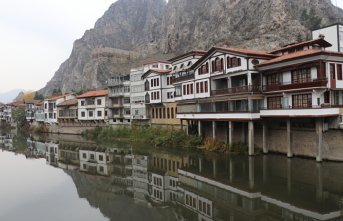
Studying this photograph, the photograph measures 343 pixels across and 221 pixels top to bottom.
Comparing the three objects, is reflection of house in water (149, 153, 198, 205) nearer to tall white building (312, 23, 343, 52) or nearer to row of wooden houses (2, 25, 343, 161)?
row of wooden houses (2, 25, 343, 161)

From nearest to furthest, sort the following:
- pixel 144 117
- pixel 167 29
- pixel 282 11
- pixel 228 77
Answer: pixel 228 77 → pixel 144 117 → pixel 282 11 → pixel 167 29

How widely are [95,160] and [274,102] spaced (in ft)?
85.0

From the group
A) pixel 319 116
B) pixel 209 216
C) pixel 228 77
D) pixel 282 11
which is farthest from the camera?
pixel 282 11

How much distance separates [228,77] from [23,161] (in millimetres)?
33428

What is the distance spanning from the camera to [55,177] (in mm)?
37000

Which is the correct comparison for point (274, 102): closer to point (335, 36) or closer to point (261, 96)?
point (261, 96)

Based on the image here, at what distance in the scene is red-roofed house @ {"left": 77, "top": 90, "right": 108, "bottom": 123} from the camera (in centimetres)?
8059

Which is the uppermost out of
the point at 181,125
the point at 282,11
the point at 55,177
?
the point at 282,11

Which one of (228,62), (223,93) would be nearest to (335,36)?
(228,62)

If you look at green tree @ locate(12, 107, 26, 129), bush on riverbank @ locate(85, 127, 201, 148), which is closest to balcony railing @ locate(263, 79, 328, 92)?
bush on riverbank @ locate(85, 127, 201, 148)

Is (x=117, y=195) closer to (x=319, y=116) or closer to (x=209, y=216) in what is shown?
(x=209, y=216)

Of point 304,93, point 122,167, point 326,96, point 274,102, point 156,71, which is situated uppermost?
point 156,71

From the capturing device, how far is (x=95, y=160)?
153ft

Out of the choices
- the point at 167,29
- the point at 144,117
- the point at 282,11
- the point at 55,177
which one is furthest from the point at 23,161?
the point at 167,29
